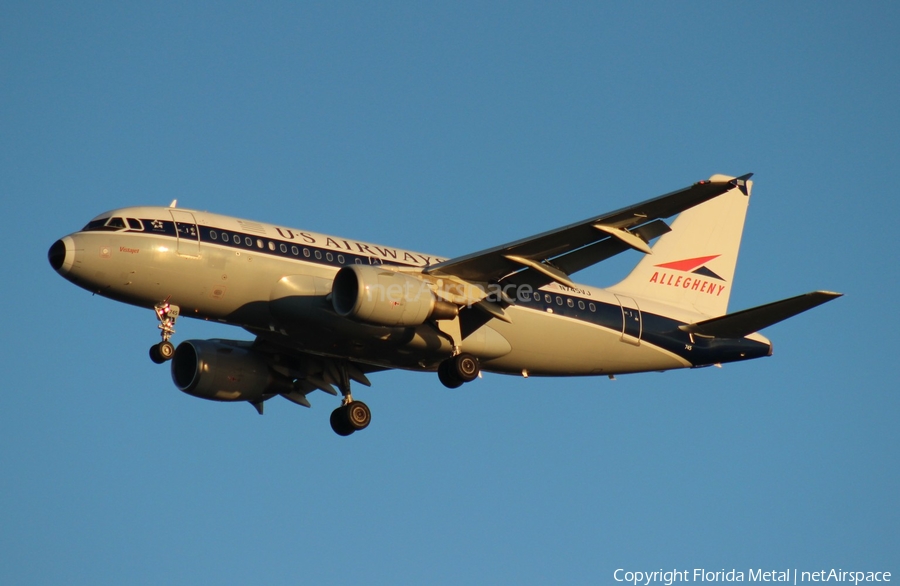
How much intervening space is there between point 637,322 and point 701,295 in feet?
13.9

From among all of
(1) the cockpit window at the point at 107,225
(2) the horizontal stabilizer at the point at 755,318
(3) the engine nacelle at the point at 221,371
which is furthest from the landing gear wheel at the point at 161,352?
(2) the horizontal stabilizer at the point at 755,318

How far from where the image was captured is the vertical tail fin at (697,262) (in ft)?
123

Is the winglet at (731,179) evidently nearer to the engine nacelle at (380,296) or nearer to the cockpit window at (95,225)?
the engine nacelle at (380,296)

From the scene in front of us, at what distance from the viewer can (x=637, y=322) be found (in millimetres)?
35156

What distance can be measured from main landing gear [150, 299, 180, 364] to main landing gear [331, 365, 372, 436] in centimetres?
631

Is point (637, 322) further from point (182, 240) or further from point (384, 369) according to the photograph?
point (182, 240)

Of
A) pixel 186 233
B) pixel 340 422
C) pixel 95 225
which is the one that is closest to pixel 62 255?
pixel 95 225

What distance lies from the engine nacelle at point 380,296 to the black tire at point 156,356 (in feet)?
15.5

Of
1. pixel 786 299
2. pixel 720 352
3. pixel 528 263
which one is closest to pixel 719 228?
pixel 720 352

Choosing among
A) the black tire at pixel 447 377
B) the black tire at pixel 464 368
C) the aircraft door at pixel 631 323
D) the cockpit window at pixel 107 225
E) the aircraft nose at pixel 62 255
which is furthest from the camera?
the aircraft door at pixel 631 323

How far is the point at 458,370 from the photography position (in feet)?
103

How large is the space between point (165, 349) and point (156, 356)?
290 millimetres

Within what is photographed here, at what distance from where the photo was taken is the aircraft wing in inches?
1043

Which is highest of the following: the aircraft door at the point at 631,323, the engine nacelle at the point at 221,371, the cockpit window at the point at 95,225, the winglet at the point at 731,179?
the aircraft door at the point at 631,323
